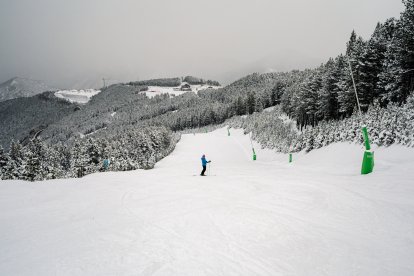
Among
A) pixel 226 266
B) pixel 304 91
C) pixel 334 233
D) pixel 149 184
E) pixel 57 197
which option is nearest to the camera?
pixel 226 266

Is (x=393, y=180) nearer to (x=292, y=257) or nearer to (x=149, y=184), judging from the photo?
(x=292, y=257)

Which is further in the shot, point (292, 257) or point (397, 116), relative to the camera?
point (397, 116)

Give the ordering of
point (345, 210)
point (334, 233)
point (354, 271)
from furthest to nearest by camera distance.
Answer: point (345, 210)
point (334, 233)
point (354, 271)

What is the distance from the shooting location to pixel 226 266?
14.4ft

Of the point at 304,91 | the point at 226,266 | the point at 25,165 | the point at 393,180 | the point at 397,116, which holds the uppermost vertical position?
the point at 304,91

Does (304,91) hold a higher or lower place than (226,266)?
higher

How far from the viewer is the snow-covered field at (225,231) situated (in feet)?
14.4

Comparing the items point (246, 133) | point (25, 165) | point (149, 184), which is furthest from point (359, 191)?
point (246, 133)

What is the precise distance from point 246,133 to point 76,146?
4275 centimetres

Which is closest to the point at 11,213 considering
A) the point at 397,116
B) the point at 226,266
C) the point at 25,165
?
the point at 226,266

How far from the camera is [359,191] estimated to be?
8.01 metres

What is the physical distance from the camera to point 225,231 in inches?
230

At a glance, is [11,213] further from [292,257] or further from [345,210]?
[345,210]

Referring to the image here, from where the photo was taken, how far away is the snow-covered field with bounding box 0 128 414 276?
172 inches
